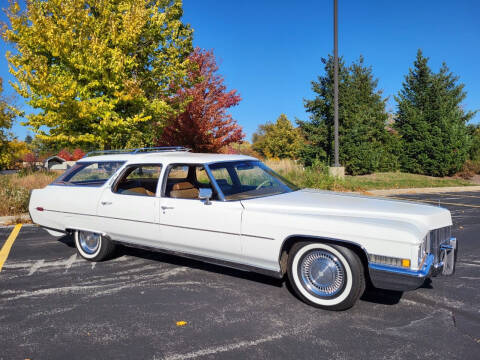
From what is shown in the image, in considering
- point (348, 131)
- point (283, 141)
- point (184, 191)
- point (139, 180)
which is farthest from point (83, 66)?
point (283, 141)

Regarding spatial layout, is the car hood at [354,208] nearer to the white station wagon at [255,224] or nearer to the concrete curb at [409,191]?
the white station wagon at [255,224]

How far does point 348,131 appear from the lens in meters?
23.9

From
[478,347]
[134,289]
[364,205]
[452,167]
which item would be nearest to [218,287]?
[134,289]

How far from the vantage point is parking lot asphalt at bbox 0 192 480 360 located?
305 centimetres

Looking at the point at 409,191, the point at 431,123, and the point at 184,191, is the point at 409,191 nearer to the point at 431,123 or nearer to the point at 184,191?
the point at 431,123

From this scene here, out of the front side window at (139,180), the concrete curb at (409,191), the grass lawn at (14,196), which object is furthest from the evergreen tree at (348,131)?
the front side window at (139,180)

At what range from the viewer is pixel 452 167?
80.0 feet

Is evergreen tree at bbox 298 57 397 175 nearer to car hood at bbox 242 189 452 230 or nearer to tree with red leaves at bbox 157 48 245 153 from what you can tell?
tree with red leaves at bbox 157 48 245 153

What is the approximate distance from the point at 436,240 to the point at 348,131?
21134 mm

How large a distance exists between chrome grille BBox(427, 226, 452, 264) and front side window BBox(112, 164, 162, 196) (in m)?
3.27

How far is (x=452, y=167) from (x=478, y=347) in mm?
24487

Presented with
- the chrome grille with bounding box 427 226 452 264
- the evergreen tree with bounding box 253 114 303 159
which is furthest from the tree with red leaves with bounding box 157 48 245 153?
the evergreen tree with bounding box 253 114 303 159

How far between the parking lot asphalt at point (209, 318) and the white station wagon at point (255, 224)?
1.21 feet

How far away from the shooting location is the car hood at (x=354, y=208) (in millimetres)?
3613
